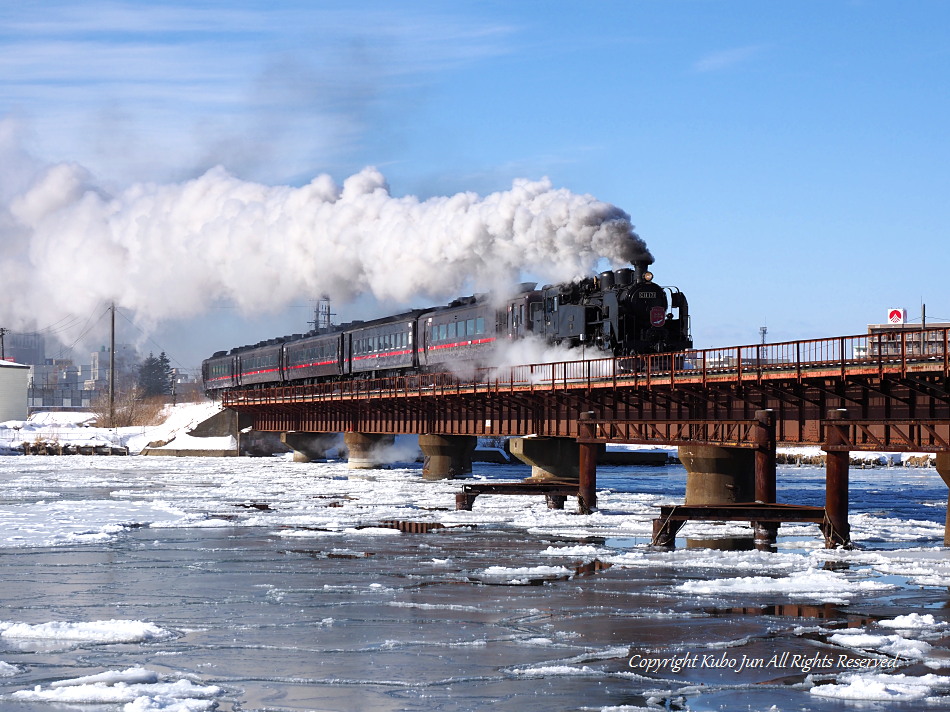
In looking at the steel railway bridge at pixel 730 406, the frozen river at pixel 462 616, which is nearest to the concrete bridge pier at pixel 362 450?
the steel railway bridge at pixel 730 406

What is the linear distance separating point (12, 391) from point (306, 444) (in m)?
58.7

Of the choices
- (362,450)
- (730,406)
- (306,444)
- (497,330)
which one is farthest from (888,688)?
(306,444)

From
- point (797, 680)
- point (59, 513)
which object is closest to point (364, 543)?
point (59, 513)

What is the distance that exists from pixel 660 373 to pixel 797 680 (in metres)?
24.3

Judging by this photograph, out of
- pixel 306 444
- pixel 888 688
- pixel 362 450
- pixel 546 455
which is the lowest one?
pixel 888 688

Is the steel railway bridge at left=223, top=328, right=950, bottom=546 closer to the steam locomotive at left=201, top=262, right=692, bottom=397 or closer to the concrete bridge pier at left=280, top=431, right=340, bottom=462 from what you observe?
the steam locomotive at left=201, top=262, right=692, bottom=397

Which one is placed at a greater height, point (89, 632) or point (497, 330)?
point (497, 330)

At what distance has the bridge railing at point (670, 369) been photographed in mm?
29000

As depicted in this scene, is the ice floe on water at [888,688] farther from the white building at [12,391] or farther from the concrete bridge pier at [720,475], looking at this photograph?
the white building at [12,391]

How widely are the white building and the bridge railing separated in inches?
2979

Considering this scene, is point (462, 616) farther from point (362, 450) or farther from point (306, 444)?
point (306, 444)

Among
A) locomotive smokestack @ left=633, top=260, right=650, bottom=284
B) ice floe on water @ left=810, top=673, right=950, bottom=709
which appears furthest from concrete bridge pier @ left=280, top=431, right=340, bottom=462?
ice floe on water @ left=810, top=673, right=950, bottom=709

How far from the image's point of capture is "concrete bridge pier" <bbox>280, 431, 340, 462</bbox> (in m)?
89.3

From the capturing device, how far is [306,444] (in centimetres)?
9019
